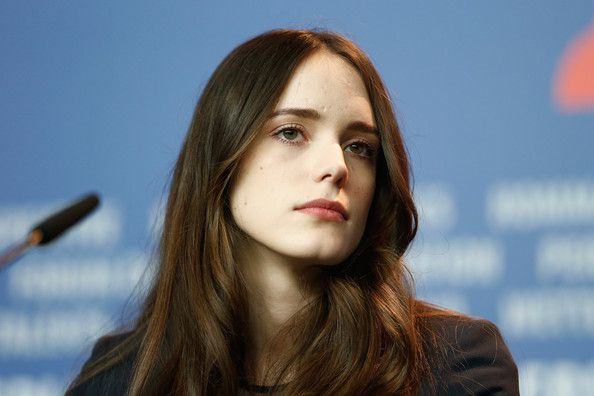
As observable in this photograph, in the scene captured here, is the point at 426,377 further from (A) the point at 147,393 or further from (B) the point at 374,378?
(A) the point at 147,393

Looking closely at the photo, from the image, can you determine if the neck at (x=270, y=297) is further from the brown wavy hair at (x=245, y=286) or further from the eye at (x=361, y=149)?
the eye at (x=361, y=149)

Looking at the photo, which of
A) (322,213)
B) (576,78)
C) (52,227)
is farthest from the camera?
(576,78)

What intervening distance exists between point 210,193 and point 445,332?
17.7 inches

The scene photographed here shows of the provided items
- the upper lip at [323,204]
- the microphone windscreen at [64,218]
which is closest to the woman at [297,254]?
the upper lip at [323,204]

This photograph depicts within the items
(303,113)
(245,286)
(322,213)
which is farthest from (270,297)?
(303,113)

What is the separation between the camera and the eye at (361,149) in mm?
1763

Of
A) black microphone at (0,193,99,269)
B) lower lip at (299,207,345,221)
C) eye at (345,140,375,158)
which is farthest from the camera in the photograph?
eye at (345,140,375,158)

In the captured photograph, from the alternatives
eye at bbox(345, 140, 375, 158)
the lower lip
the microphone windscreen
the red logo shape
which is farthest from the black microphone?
the red logo shape

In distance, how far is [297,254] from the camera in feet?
5.49

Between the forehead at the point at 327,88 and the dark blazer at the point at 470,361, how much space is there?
37 cm

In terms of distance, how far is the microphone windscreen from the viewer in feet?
3.82

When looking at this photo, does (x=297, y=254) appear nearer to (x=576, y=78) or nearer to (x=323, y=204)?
(x=323, y=204)

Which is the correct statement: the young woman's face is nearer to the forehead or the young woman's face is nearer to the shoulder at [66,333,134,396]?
the forehead

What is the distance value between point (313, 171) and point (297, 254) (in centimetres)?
13
